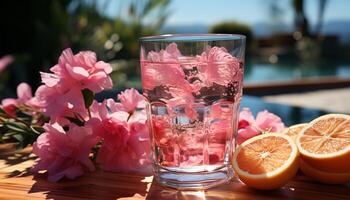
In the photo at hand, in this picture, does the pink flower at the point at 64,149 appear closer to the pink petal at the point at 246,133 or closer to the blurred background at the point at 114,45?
the pink petal at the point at 246,133

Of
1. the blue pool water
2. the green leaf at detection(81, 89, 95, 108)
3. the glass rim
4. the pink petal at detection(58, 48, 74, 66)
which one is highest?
the glass rim

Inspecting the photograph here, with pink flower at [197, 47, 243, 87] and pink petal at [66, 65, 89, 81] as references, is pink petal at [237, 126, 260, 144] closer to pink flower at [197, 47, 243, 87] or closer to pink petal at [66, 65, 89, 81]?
pink flower at [197, 47, 243, 87]

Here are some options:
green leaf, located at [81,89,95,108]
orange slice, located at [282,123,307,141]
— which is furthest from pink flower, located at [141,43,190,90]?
orange slice, located at [282,123,307,141]

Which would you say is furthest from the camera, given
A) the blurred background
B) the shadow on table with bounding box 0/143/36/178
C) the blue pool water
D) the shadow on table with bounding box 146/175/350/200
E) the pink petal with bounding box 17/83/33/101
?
the blue pool water

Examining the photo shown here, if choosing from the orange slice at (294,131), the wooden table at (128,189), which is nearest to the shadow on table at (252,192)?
the wooden table at (128,189)

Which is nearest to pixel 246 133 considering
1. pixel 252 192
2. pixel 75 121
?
pixel 252 192

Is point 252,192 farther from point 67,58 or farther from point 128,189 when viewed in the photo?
point 67,58

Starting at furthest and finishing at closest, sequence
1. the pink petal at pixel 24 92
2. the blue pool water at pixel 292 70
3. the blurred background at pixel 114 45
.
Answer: the blue pool water at pixel 292 70
the blurred background at pixel 114 45
the pink petal at pixel 24 92
